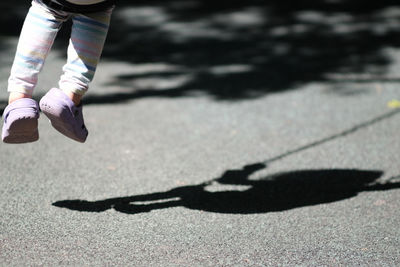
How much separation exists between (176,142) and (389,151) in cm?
167

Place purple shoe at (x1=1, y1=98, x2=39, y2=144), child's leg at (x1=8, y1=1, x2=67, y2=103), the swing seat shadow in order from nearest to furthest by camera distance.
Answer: purple shoe at (x1=1, y1=98, x2=39, y2=144)
child's leg at (x1=8, y1=1, x2=67, y2=103)
the swing seat shadow

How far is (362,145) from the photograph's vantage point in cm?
507

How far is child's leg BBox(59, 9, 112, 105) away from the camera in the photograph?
334cm

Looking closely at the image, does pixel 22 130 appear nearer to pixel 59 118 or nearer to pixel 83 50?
pixel 59 118

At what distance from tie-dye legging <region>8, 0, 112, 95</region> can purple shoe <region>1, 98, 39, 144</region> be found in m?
0.11

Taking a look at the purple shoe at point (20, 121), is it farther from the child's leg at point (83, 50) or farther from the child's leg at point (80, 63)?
the child's leg at point (83, 50)

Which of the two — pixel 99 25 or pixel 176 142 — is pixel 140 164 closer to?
pixel 176 142

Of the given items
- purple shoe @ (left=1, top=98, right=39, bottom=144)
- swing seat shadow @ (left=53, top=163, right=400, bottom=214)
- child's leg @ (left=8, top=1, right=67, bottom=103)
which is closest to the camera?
purple shoe @ (left=1, top=98, right=39, bottom=144)

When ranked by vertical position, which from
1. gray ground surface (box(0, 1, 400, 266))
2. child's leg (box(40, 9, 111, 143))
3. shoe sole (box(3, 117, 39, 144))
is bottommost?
gray ground surface (box(0, 1, 400, 266))

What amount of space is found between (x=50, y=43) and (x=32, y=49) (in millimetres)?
107

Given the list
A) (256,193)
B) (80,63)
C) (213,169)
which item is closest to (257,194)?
(256,193)

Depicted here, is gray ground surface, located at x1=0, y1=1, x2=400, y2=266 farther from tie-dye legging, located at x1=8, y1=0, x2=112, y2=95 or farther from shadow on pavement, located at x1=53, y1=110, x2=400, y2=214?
tie-dye legging, located at x1=8, y1=0, x2=112, y2=95

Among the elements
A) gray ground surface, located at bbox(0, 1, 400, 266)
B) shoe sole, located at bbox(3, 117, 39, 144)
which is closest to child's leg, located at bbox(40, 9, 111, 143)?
shoe sole, located at bbox(3, 117, 39, 144)

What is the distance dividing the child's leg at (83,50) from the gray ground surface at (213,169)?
796 mm
